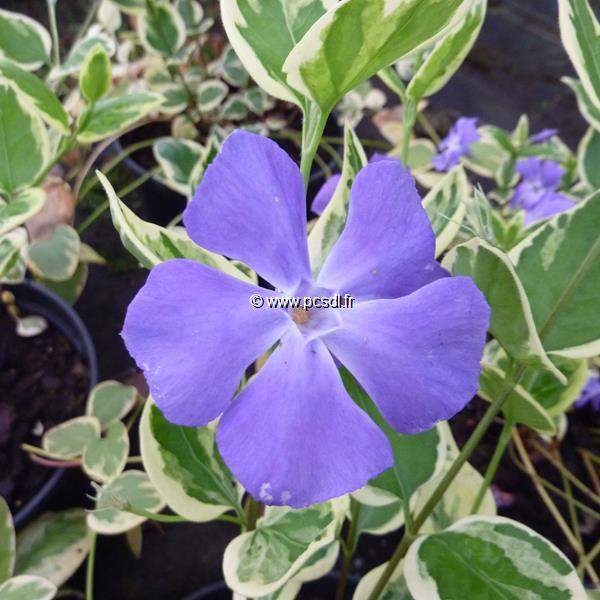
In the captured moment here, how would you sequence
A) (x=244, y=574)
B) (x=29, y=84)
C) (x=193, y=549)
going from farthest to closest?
(x=193, y=549)
(x=29, y=84)
(x=244, y=574)

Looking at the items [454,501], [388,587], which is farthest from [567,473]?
[388,587]

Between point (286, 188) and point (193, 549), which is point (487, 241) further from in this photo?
point (193, 549)

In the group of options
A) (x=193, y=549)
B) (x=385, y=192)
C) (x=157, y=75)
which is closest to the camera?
(x=385, y=192)

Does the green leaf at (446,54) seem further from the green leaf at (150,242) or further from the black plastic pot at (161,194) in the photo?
the black plastic pot at (161,194)

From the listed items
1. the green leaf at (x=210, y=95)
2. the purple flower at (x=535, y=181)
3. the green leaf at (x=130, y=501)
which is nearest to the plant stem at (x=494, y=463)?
the green leaf at (x=130, y=501)

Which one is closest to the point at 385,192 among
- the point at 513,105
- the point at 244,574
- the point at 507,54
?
the point at 244,574

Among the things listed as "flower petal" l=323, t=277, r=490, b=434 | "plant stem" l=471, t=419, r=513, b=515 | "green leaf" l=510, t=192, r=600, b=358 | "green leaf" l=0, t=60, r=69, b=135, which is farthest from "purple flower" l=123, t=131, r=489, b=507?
"green leaf" l=0, t=60, r=69, b=135
